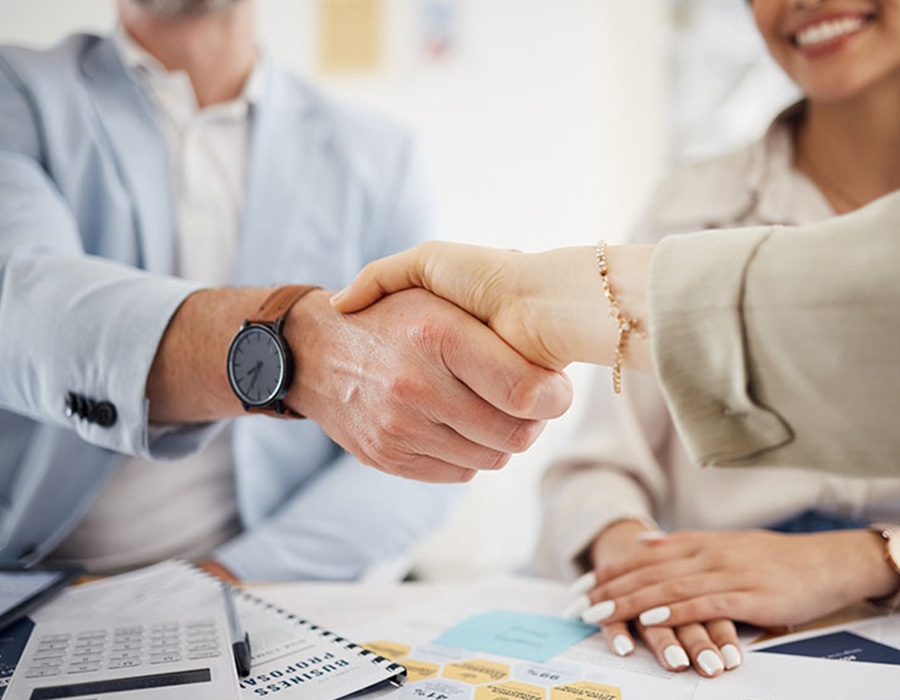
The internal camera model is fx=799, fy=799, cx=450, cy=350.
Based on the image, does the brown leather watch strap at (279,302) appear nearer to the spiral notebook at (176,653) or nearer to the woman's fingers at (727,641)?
the spiral notebook at (176,653)

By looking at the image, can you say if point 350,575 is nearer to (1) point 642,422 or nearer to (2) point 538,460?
(1) point 642,422

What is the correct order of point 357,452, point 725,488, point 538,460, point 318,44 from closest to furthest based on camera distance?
1. point 357,452
2. point 725,488
3. point 538,460
4. point 318,44

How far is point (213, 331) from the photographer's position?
77 cm

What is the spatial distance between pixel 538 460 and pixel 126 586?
158 cm

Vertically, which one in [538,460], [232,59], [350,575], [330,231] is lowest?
[538,460]

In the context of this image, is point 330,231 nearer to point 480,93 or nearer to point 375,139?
point 375,139

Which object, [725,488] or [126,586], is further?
[725,488]

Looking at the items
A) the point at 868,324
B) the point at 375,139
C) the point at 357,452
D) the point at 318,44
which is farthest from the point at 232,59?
the point at 318,44

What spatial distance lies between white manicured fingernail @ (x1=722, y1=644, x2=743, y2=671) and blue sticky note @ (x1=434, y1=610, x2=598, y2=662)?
124mm

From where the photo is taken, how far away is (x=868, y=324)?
0.49 m

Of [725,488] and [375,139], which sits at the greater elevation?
[375,139]

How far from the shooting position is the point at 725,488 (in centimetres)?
103

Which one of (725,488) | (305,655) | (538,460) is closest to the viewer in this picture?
(305,655)

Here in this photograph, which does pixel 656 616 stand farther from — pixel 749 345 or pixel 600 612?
pixel 749 345
